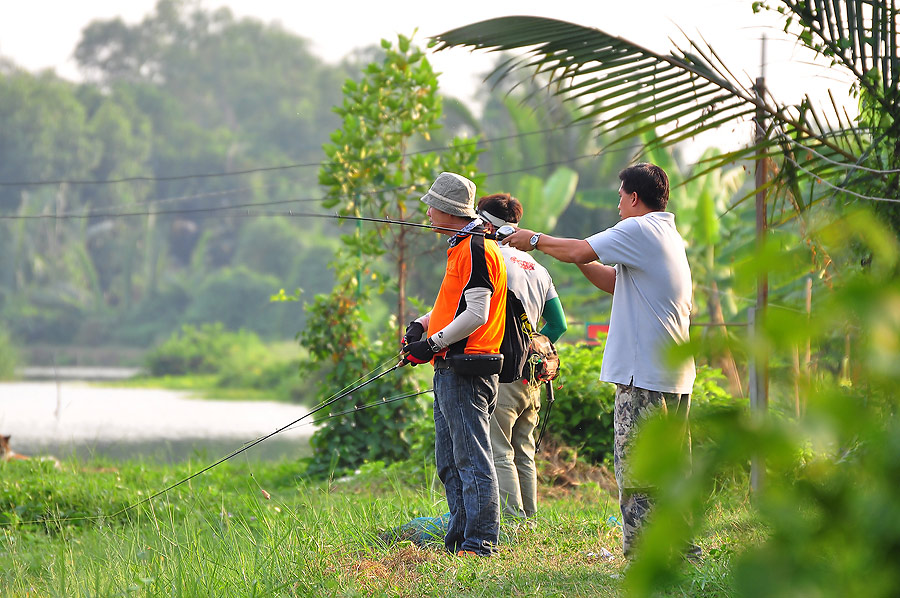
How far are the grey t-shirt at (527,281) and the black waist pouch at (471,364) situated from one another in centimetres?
74

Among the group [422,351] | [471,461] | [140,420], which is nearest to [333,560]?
[471,461]

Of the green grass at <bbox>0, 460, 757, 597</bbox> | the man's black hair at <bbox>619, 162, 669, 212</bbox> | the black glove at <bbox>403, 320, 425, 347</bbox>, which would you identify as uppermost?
the man's black hair at <bbox>619, 162, 669, 212</bbox>

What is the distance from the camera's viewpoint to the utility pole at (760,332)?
30.3 inches

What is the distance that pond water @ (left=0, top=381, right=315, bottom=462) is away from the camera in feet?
55.3

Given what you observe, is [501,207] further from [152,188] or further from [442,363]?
[152,188]

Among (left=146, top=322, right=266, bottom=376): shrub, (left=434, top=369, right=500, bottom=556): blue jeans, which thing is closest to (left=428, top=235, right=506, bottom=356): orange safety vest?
(left=434, top=369, right=500, bottom=556): blue jeans

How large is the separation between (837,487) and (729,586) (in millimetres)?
2634

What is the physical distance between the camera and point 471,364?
159 inches

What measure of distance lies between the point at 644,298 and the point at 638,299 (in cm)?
2

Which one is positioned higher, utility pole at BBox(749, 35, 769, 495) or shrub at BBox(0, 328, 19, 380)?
utility pole at BBox(749, 35, 769, 495)

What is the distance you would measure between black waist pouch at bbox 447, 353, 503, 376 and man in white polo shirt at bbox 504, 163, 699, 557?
1.76 ft

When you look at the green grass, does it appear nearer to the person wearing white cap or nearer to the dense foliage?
the person wearing white cap

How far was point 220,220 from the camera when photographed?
157 ft

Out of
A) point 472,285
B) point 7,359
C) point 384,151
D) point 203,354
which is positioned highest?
point 384,151
